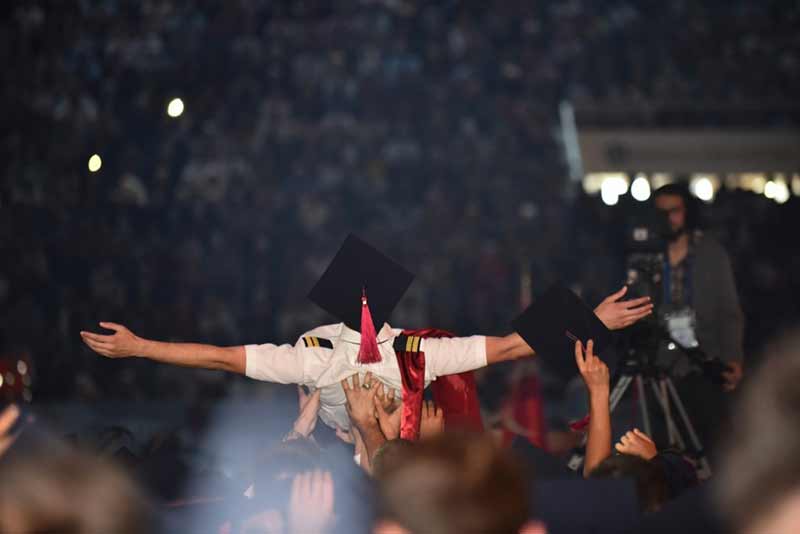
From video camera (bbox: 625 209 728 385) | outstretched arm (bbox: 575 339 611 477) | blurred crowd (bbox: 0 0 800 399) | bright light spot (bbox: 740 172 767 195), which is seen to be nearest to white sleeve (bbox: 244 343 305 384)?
outstretched arm (bbox: 575 339 611 477)

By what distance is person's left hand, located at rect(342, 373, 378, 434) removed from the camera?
382cm

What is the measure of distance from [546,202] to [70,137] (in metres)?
4.71

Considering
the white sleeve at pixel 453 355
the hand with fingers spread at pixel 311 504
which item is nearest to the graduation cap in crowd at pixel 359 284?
the white sleeve at pixel 453 355

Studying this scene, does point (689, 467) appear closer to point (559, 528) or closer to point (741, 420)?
point (559, 528)

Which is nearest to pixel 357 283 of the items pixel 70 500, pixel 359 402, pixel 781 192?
pixel 359 402

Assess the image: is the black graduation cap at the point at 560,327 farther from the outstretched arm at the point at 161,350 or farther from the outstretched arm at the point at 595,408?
the outstretched arm at the point at 161,350

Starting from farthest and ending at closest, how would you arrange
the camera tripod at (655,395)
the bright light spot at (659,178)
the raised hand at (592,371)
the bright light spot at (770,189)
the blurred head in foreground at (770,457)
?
the bright light spot at (659,178), the bright light spot at (770,189), the camera tripod at (655,395), the raised hand at (592,371), the blurred head in foreground at (770,457)

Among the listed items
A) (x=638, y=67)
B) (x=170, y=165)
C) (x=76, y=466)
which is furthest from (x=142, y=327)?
(x=76, y=466)

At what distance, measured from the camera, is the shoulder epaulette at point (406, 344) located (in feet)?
13.5

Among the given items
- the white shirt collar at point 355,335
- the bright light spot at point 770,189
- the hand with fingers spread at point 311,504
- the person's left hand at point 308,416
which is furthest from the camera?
the bright light spot at point 770,189

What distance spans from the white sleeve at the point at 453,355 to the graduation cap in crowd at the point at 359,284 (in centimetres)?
26

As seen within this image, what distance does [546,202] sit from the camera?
39.3ft

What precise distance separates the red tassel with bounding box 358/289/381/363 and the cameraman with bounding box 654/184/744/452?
1.95m

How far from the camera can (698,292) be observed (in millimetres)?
5805
